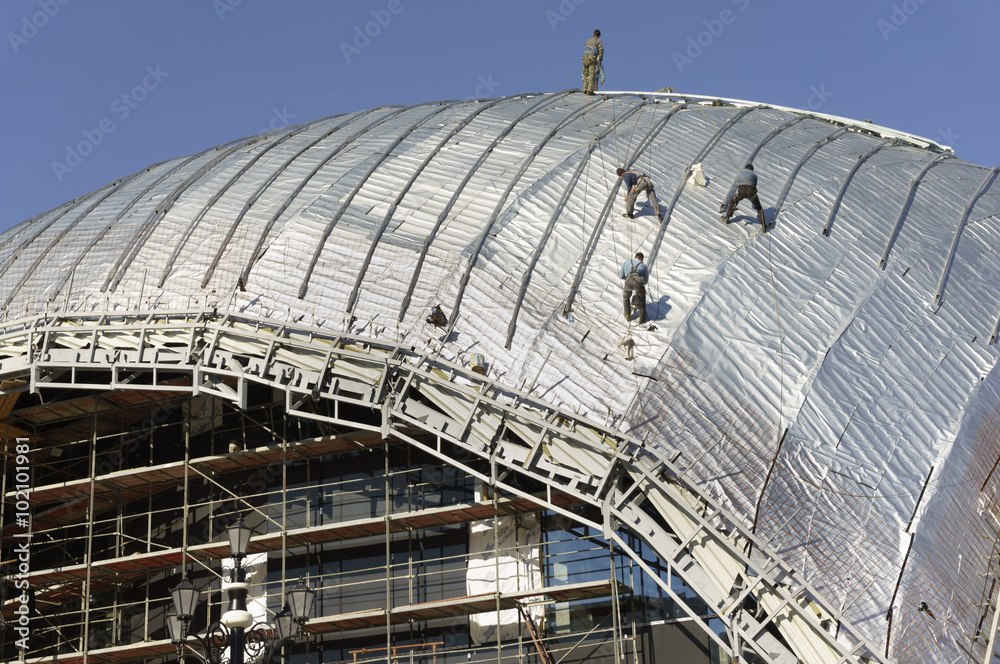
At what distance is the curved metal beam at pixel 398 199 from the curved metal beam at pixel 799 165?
7854 mm

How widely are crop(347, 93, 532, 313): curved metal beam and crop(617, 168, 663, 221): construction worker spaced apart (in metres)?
4.92

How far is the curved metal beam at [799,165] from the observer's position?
83.7 ft

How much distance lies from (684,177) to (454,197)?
4.91 m

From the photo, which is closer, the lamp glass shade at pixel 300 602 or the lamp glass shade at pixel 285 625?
the lamp glass shade at pixel 285 625

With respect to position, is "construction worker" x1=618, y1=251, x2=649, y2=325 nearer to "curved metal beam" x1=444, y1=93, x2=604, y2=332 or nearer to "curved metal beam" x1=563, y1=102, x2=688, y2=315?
"curved metal beam" x1=563, y1=102, x2=688, y2=315

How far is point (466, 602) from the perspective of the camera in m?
22.8

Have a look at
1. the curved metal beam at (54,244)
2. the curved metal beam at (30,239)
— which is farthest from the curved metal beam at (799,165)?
the curved metal beam at (30,239)

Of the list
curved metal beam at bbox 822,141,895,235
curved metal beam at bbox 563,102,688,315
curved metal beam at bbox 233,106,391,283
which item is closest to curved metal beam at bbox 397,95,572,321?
curved metal beam at bbox 563,102,688,315

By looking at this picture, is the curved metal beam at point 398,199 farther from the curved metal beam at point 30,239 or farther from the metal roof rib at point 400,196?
the curved metal beam at point 30,239

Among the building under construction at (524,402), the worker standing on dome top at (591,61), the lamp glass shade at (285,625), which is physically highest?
the worker standing on dome top at (591,61)

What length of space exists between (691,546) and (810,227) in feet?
26.3

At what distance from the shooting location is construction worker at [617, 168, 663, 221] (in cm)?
2480

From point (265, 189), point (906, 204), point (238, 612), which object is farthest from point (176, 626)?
point (906, 204)

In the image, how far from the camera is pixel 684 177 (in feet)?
86.9
